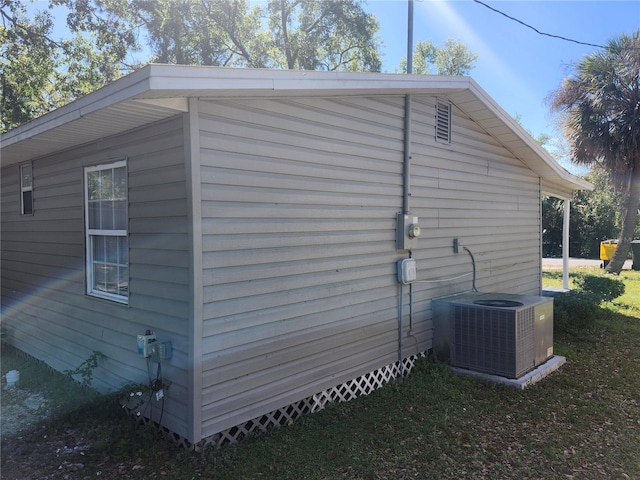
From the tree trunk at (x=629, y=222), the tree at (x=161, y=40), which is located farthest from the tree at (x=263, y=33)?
the tree trunk at (x=629, y=222)

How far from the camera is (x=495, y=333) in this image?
16.5 feet

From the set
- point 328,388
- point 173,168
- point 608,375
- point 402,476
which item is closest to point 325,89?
point 173,168

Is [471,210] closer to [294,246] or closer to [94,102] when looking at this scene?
[294,246]

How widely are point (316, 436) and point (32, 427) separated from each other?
8.19ft

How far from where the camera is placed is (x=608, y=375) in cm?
536

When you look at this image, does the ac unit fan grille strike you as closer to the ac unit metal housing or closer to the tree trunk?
the ac unit metal housing

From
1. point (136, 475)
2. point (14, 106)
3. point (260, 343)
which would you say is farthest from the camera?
point (14, 106)

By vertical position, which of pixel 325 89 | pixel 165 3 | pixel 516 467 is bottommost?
pixel 516 467

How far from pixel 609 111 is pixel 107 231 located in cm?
1451

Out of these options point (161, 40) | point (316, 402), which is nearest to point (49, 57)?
point (161, 40)

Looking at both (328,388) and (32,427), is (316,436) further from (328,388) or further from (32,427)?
(32,427)

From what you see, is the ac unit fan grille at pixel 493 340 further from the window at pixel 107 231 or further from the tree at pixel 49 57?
the tree at pixel 49 57

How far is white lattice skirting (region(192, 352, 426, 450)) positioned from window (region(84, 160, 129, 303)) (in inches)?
61.7

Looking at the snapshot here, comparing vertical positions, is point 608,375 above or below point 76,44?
below
